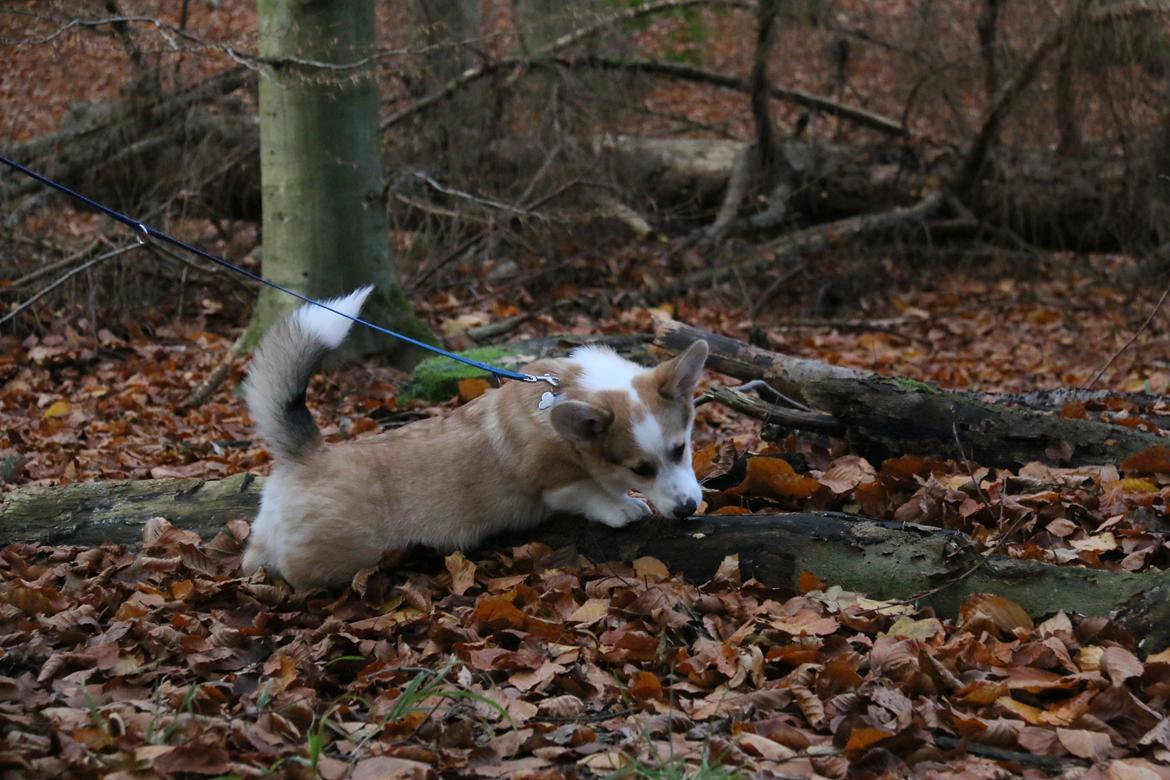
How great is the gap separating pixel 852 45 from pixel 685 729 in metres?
9.93

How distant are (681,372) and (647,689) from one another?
4.77ft

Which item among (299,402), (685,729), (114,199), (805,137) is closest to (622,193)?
(805,137)

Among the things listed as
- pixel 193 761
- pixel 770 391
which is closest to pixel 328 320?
pixel 193 761

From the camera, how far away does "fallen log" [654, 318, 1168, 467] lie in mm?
5219

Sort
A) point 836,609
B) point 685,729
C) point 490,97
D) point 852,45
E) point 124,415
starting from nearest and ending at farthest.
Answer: point 685,729 → point 836,609 → point 124,415 → point 490,97 → point 852,45

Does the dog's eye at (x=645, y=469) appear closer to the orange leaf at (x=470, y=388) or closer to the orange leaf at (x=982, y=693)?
the orange leaf at (x=982, y=693)

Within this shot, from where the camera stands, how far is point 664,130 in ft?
42.1

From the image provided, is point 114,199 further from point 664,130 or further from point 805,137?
point 805,137

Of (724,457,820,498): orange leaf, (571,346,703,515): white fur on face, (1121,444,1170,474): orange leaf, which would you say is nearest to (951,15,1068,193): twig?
(1121,444,1170,474): orange leaf

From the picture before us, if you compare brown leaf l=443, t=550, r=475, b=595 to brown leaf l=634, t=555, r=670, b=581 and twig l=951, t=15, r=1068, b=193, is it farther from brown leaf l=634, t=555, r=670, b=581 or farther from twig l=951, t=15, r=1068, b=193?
twig l=951, t=15, r=1068, b=193

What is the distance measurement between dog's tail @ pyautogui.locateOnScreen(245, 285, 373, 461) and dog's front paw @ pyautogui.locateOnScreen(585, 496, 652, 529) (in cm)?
122

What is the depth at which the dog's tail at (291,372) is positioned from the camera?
466 cm

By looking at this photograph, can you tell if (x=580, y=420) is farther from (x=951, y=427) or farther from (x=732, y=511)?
(x=951, y=427)

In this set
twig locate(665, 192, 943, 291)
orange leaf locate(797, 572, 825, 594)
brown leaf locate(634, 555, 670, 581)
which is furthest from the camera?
twig locate(665, 192, 943, 291)
